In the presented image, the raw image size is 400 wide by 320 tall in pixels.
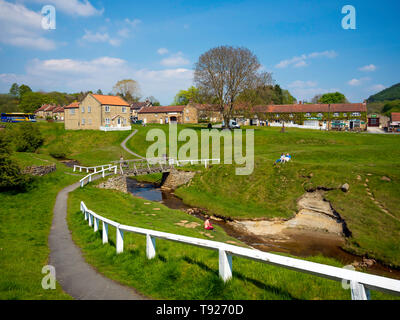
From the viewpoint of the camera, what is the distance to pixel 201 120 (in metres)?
93.4

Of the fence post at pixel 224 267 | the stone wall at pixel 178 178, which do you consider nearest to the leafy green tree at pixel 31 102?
the stone wall at pixel 178 178

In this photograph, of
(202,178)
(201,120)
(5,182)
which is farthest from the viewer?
(201,120)

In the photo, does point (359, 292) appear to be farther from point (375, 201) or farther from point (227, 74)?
point (227, 74)

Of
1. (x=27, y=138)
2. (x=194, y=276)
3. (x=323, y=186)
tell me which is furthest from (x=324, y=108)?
(x=194, y=276)

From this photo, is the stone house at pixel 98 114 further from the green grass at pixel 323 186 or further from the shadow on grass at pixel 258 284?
the shadow on grass at pixel 258 284

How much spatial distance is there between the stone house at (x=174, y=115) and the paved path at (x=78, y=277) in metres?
78.5

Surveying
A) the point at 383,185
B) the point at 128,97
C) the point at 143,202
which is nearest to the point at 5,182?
the point at 143,202

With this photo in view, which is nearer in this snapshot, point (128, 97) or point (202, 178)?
point (202, 178)

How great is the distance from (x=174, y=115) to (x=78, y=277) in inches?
3301

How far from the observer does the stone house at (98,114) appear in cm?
6950

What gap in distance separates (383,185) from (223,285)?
78.1 ft
